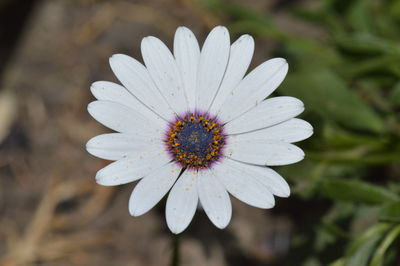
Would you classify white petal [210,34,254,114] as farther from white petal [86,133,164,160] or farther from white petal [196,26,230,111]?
white petal [86,133,164,160]

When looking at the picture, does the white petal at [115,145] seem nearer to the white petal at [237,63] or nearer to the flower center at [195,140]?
the flower center at [195,140]

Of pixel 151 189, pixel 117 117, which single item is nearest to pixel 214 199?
pixel 151 189

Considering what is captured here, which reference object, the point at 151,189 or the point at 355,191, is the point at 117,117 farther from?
the point at 355,191

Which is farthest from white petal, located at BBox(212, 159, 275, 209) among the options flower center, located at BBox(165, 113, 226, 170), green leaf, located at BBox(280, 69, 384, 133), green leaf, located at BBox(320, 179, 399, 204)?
green leaf, located at BBox(280, 69, 384, 133)

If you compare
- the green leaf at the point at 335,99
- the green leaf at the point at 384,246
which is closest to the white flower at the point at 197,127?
the green leaf at the point at 384,246

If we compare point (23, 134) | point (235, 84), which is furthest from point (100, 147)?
point (23, 134)

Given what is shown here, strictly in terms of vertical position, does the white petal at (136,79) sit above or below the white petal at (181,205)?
above
